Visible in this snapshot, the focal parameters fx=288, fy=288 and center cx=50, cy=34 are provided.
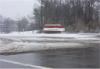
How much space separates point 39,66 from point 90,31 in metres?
27.5

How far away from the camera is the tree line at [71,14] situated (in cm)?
3912

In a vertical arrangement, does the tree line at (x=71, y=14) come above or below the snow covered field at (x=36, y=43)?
above

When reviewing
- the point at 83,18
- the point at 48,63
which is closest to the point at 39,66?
the point at 48,63

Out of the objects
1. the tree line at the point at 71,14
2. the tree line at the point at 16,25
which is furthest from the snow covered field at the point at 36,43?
the tree line at the point at 71,14

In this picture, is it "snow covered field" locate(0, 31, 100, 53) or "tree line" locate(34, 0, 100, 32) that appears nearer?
"snow covered field" locate(0, 31, 100, 53)

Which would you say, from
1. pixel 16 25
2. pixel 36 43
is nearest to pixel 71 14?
pixel 16 25

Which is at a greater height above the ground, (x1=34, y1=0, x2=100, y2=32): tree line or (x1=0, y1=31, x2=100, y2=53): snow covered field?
(x1=34, y1=0, x2=100, y2=32): tree line

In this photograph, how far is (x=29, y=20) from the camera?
4112cm

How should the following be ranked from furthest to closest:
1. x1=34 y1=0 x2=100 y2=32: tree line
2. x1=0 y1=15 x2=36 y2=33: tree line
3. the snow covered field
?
x1=34 y1=0 x2=100 y2=32: tree line < x1=0 y1=15 x2=36 y2=33: tree line < the snow covered field

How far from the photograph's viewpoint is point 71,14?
42.1 metres

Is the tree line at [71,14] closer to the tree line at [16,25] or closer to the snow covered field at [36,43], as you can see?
the tree line at [16,25]

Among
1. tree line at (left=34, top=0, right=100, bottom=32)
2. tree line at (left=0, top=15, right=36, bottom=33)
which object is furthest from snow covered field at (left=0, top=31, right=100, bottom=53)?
tree line at (left=34, top=0, right=100, bottom=32)

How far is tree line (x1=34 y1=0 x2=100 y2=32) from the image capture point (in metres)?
39.1

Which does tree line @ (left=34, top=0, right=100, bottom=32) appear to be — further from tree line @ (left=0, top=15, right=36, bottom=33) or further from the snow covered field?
the snow covered field
